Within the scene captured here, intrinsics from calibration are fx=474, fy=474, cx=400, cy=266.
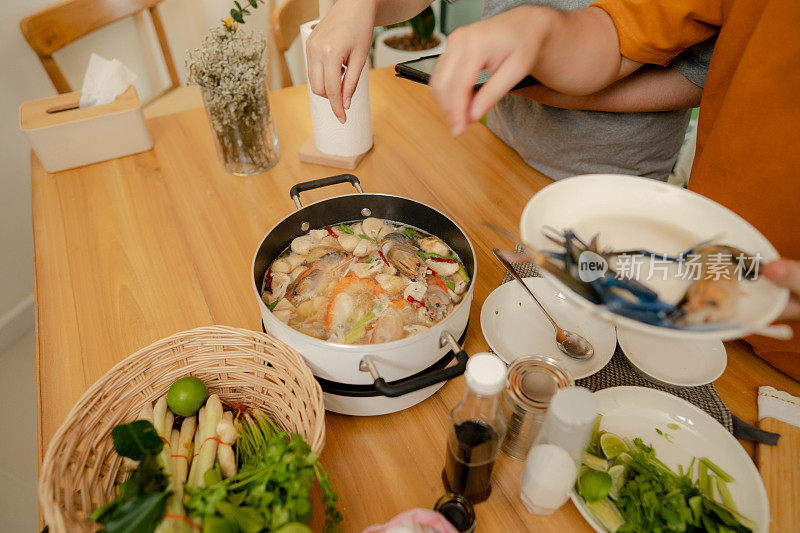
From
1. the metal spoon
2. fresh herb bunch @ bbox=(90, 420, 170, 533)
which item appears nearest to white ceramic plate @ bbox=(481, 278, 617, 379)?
the metal spoon

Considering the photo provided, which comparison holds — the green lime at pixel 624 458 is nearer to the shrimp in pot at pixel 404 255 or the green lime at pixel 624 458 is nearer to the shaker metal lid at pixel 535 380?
the shaker metal lid at pixel 535 380

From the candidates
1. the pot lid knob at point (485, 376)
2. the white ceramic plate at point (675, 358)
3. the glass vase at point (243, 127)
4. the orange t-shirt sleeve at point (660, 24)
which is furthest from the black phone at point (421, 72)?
the pot lid knob at point (485, 376)

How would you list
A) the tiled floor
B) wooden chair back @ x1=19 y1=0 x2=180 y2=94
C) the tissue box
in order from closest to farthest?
1. the tissue box
2. the tiled floor
3. wooden chair back @ x1=19 y1=0 x2=180 y2=94

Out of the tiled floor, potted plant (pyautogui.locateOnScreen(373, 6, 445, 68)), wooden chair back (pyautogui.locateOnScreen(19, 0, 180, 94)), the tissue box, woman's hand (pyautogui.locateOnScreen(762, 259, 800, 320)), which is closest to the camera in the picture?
woman's hand (pyautogui.locateOnScreen(762, 259, 800, 320))

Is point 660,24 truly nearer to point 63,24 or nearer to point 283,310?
point 283,310

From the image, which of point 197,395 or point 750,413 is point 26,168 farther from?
point 750,413

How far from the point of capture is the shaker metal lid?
2.24 feet

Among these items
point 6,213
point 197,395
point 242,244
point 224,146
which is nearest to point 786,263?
point 197,395

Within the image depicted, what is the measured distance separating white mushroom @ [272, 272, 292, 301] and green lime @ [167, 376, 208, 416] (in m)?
0.21

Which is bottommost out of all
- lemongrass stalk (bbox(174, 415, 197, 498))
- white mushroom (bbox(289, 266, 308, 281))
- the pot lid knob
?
lemongrass stalk (bbox(174, 415, 197, 498))

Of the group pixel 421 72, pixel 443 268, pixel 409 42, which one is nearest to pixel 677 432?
pixel 443 268

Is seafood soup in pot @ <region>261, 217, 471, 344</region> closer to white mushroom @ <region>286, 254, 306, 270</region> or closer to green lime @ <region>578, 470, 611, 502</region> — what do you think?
white mushroom @ <region>286, 254, 306, 270</region>

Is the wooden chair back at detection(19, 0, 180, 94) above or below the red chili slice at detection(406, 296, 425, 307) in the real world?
above

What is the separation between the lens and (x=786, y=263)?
0.52 metres
